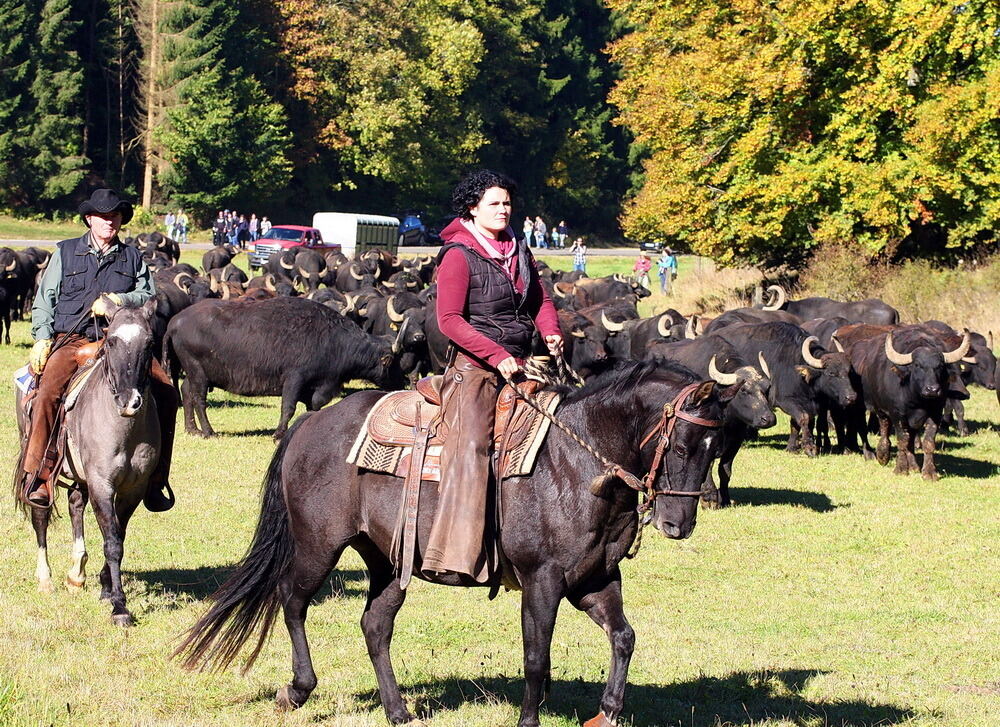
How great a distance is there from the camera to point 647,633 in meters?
9.52

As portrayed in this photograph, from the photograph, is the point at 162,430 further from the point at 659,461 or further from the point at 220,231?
the point at 220,231

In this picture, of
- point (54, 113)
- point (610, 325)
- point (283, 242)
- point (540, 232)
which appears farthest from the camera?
point (540, 232)

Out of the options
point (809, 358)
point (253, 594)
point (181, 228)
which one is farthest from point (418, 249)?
point (253, 594)

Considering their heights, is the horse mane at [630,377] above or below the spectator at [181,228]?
above

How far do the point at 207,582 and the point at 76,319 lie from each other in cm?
226

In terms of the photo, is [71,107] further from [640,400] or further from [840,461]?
[640,400]

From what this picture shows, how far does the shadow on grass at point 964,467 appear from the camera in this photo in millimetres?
17562

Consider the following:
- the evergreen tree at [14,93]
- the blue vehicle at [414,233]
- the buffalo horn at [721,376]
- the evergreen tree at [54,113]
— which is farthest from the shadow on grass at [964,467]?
the evergreen tree at [14,93]

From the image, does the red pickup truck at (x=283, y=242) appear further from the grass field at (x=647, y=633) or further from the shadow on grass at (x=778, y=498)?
the shadow on grass at (x=778, y=498)

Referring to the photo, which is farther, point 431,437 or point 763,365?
point 763,365

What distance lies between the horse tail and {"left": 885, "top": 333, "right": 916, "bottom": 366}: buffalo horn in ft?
38.9

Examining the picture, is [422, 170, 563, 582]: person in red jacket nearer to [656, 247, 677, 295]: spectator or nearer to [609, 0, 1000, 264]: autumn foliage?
[609, 0, 1000, 264]: autumn foliage

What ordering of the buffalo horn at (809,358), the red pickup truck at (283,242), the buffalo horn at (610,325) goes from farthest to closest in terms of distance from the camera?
1. the red pickup truck at (283,242)
2. the buffalo horn at (610,325)
3. the buffalo horn at (809,358)

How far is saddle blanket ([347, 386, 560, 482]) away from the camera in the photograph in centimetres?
671
